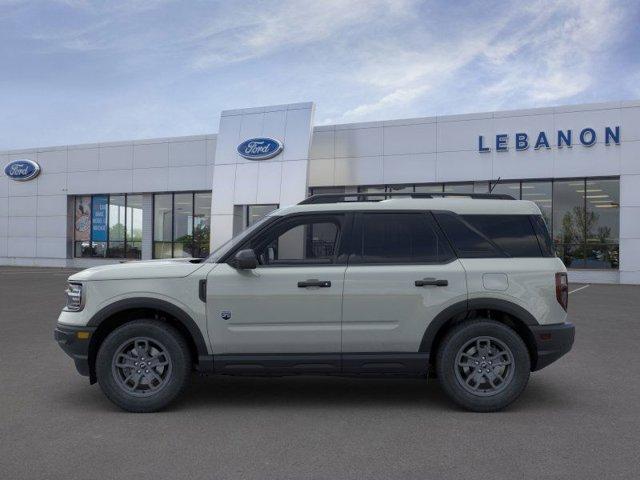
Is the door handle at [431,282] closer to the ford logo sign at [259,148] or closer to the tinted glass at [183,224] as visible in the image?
the ford logo sign at [259,148]

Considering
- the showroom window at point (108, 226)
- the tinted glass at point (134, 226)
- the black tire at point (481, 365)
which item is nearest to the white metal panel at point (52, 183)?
the showroom window at point (108, 226)

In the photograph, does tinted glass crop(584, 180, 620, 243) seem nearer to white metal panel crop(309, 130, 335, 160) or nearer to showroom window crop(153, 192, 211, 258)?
white metal panel crop(309, 130, 335, 160)

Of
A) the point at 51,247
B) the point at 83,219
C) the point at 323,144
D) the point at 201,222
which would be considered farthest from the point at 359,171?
the point at 51,247

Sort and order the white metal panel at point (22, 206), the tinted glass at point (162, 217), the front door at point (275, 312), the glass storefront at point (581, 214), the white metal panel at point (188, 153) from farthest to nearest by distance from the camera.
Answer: the white metal panel at point (22, 206)
the tinted glass at point (162, 217)
the white metal panel at point (188, 153)
the glass storefront at point (581, 214)
the front door at point (275, 312)

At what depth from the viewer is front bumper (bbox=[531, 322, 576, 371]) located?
5.41 metres

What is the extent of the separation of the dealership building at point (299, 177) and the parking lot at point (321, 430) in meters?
11.4

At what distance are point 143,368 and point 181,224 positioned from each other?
24953 mm

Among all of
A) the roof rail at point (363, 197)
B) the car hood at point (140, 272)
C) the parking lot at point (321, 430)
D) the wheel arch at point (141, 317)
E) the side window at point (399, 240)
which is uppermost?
the roof rail at point (363, 197)

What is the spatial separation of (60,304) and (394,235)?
10.9 meters

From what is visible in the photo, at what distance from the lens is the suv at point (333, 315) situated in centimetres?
534

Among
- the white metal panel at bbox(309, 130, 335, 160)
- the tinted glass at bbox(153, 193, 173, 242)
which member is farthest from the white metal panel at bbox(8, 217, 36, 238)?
the white metal panel at bbox(309, 130, 335, 160)

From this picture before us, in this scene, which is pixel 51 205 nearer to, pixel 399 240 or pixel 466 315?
pixel 399 240

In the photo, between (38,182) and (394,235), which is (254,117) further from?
(394,235)

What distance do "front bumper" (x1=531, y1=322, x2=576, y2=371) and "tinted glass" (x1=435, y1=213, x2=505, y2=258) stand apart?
733 millimetres
